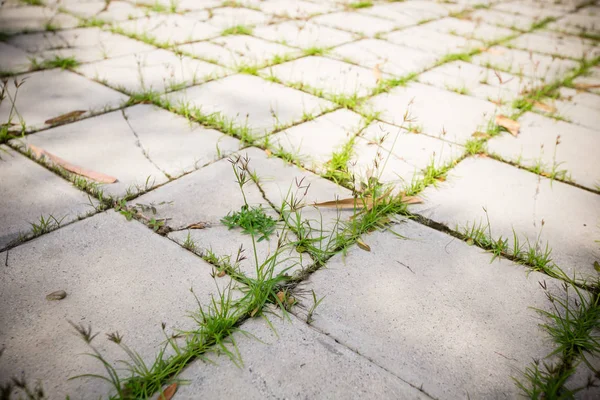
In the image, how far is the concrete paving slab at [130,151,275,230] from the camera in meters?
1.30

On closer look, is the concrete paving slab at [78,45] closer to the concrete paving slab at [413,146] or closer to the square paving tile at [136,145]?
the square paving tile at [136,145]

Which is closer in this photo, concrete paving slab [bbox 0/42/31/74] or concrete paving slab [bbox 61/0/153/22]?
concrete paving slab [bbox 0/42/31/74]

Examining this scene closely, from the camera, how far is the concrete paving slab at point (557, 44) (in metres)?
3.19

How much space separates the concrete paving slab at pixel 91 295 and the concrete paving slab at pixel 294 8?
124 inches

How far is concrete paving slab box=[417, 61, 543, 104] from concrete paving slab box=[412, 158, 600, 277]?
83 cm

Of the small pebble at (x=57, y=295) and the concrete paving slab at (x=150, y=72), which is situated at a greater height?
the concrete paving slab at (x=150, y=72)

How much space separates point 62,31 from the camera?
296 centimetres

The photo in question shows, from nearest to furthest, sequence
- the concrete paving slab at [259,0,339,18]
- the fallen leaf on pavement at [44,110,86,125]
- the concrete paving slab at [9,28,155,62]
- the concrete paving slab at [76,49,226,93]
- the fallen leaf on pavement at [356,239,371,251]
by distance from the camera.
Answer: the fallen leaf on pavement at [356,239,371,251], the fallen leaf on pavement at [44,110,86,125], the concrete paving slab at [76,49,226,93], the concrete paving slab at [9,28,155,62], the concrete paving slab at [259,0,339,18]

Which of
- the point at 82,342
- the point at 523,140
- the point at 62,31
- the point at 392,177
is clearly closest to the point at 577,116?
the point at 523,140

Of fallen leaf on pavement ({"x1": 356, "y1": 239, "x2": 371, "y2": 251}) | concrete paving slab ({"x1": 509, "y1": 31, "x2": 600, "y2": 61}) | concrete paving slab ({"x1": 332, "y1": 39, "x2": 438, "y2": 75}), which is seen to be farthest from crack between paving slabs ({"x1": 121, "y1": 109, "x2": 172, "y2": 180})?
concrete paving slab ({"x1": 509, "y1": 31, "x2": 600, "y2": 61})

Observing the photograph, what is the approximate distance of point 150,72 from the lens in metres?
2.37

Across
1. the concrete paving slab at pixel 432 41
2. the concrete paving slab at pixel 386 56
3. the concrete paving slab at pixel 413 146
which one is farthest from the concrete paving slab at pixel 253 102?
the concrete paving slab at pixel 432 41

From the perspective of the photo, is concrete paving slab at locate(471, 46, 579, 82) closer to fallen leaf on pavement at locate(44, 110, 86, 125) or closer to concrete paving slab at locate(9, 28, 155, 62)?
concrete paving slab at locate(9, 28, 155, 62)

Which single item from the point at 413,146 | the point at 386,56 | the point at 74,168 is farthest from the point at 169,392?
the point at 386,56
